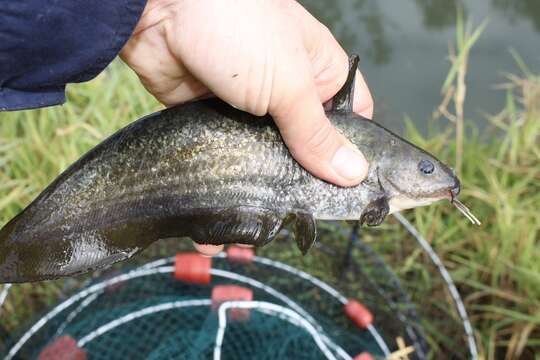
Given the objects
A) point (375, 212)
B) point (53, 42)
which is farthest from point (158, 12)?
point (375, 212)

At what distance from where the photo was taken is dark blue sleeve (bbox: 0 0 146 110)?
169 centimetres

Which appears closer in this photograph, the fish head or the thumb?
the thumb

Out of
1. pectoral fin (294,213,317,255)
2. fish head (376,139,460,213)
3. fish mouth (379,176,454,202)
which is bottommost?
pectoral fin (294,213,317,255)

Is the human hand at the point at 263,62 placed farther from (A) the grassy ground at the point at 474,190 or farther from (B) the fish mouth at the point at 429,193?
(A) the grassy ground at the point at 474,190

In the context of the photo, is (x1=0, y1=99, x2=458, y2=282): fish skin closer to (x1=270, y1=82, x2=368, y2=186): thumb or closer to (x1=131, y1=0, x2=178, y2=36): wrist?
(x1=270, y1=82, x2=368, y2=186): thumb

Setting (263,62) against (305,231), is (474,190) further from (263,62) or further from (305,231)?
(263,62)

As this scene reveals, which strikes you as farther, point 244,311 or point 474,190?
point 474,190

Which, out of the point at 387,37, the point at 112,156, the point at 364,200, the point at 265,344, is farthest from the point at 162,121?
the point at 387,37

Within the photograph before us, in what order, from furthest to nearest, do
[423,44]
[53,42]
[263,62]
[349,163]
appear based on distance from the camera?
[423,44] → [349,163] → [263,62] → [53,42]

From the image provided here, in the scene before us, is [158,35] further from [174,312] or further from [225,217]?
[174,312]

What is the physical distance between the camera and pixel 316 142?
6.39 ft

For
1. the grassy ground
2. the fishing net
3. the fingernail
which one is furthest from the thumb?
the grassy ground

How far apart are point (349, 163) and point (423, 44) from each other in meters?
5.46

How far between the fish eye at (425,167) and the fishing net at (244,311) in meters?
0.97
